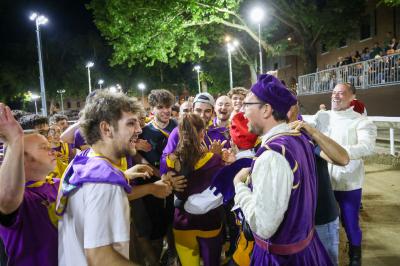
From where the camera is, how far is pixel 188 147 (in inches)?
138

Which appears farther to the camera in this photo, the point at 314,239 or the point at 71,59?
the point at 71,59

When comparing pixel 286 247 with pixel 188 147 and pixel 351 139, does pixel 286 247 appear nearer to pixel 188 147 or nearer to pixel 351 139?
pixel 188 147

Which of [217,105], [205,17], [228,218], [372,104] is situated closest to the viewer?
[228,218]

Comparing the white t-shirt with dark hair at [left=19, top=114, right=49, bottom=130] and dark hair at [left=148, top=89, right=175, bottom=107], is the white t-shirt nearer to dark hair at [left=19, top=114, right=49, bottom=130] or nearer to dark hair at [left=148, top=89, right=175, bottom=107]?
dark hair at [left=19, top=114, right=49, bottom=130]

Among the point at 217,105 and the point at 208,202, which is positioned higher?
the point at 217,105

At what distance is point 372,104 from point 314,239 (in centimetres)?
1399

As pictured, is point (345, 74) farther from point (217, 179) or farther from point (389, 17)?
point (217, 179)

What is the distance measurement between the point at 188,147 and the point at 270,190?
5.07 ft

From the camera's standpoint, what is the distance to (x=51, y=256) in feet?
7.06

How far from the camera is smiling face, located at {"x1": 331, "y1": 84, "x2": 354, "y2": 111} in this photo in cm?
437

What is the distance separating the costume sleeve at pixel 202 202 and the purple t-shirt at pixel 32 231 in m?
1.63

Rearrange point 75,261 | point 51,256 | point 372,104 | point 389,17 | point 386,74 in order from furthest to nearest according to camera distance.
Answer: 1. point 389,17
2. point 372,104
3. point 386,74
4. point 51,256
5. point 75,261

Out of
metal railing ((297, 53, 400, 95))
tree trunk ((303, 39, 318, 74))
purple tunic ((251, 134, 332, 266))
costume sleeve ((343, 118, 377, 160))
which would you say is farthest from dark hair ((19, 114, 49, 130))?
tree trunk ((303, 39, 318, 74))

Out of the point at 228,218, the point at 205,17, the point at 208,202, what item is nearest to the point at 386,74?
the point at 205,17
